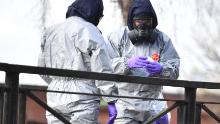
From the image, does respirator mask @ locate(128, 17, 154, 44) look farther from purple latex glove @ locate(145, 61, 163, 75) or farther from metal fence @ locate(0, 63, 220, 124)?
metal fence @ locate(0, 63, 220, 124)

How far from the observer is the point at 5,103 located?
4.36 meters

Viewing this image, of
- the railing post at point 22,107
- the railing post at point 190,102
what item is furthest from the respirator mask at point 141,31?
the railing post at point 22,107

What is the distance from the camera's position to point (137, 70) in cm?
580

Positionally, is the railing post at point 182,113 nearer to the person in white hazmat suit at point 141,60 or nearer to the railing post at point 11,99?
the person in white hazmat suit at point 141,60

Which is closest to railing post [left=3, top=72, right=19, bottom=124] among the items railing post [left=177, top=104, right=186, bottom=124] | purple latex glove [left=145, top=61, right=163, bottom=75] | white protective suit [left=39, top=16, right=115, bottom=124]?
white protective suit [left=39, top=16, right=115, bottom=124]

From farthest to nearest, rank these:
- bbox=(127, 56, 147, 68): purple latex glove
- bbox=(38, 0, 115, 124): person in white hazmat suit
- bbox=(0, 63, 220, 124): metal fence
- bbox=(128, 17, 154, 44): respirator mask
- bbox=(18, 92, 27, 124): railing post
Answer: bbox=(128, 17, 154, 44): respirator mask, bbox=(127, 56, 147, 68): purple latex glove, bbox=(38, 0, 115, 124): person in white hazmat suit, bbox=(18, 92, 27, 124): railing post, bbox=(0, 63, 220, 124): metal fence

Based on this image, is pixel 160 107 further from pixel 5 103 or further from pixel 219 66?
pixel 219 66

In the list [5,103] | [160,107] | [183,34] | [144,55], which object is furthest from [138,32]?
[183,34]

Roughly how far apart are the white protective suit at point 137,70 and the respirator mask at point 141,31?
3.0 inches

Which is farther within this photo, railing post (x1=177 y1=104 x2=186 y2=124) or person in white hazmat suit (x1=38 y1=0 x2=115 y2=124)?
person in white hazmat suit (x1=38 y1=0 x2=115 y2=124)

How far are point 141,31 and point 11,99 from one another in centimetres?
176

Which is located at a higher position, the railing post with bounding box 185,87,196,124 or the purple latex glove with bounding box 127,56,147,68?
the purple latex glove with bounding box 127,56,147,68

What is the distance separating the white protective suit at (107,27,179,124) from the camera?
18.8 ft

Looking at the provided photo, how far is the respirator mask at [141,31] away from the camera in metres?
5.79
